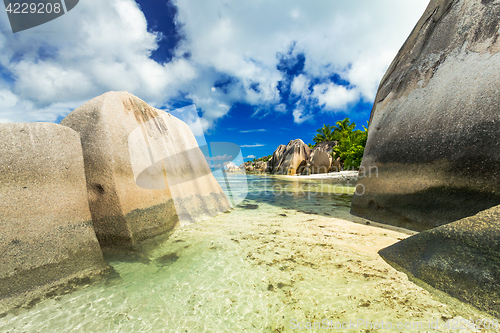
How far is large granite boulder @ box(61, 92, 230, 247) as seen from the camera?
9.68ft

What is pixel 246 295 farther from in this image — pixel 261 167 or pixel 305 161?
pixel 261 167

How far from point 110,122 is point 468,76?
6.10m

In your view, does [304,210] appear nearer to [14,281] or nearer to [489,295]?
[489,295]

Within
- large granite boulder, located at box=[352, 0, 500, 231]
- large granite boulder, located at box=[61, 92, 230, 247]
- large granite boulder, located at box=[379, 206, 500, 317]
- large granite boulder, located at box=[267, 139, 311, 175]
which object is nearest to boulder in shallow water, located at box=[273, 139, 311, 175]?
large granite boulder, located at box=[267, 139, 311, 175]

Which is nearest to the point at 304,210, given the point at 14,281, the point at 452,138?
the point at 452,138

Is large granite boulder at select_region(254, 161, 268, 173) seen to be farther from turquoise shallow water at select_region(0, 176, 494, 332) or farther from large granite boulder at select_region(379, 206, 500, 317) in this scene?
large granite boulder at select_region(379, 206, 500, 317)

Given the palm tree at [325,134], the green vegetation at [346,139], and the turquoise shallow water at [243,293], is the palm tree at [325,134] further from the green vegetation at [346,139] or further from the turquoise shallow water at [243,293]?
the turquoise shallow water at [243,293]

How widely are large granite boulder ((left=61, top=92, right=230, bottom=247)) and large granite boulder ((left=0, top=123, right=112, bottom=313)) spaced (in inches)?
11.8

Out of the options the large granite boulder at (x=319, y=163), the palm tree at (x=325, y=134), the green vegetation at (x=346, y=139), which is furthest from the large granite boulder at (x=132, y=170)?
the palm tree at (x=325, y=134)

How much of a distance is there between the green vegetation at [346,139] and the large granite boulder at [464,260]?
20.9 metres

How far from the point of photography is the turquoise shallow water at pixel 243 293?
5.53ft

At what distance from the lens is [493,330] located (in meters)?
1.45

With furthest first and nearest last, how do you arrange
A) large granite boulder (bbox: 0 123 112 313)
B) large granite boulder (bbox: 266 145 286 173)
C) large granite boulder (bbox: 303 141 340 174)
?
large granite boulder (bbox: 266 145 286 173) → large granite boulder (bbox: 303 141 340 174) → large granite boulder (bbox: 0 123 112 313)

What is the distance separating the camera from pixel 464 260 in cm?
186
